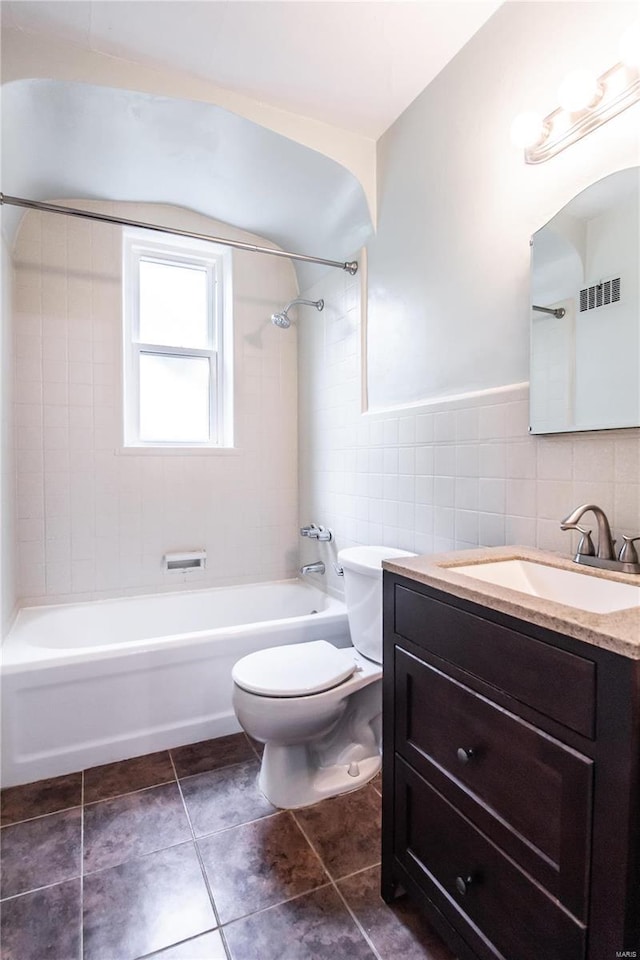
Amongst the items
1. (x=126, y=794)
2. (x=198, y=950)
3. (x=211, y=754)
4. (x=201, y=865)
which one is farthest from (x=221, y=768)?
(x=198, y=950)

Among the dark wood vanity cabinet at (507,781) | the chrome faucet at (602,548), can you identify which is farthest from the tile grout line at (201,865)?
the chrome faucet at (602,548)

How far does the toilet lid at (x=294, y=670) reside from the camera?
1501mm

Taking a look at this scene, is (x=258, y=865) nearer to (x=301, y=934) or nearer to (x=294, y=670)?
(x=301, y=934)

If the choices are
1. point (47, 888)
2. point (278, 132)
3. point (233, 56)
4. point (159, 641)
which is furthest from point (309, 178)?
point (47, 888)

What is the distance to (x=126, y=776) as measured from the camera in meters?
1.73

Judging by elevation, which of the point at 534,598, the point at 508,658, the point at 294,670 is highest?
the point at 534,598

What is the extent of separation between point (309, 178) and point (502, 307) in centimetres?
122

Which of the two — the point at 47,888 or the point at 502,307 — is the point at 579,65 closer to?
the point at 502,307

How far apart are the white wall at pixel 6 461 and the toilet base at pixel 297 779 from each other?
3.94ft

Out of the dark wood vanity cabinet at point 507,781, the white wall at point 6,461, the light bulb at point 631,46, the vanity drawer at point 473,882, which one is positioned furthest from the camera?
the white wall at point 6,461

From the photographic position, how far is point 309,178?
7.00 feet

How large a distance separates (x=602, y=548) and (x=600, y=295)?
630mm

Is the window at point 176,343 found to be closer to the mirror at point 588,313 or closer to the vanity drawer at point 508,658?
the mirror at point 588,313

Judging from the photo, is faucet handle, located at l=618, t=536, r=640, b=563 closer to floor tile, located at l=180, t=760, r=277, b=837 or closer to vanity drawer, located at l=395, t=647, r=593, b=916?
vanity drawer, located at l=395, t=647, r=593, b=916
